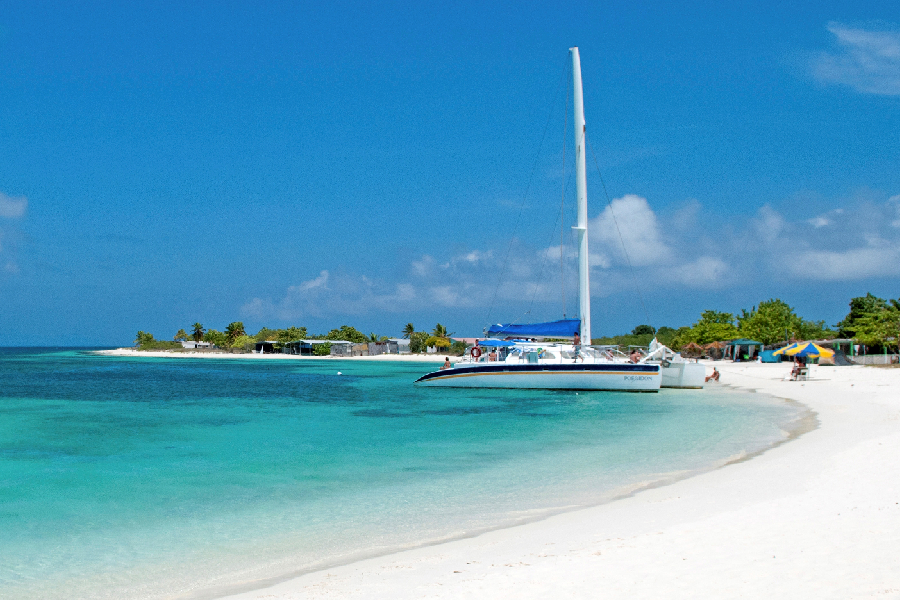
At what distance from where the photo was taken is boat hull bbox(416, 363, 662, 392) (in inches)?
1182

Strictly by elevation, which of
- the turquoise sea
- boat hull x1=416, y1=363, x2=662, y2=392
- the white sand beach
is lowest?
the turquoise sea

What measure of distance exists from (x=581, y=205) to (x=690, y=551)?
25.3 meters

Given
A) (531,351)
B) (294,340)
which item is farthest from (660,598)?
(294,340)

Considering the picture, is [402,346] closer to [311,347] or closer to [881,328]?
[311,347]

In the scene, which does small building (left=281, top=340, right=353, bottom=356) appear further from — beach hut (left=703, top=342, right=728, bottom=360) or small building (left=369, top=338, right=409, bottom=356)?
beach hut (left=703, top=342, right=728, bottom=360)

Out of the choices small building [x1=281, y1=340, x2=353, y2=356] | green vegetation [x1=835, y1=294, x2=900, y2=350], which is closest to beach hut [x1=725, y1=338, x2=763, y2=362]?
green vegetation [x1=835, y1=294, x2=900, y2=350]

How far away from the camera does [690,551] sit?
708 centimetres

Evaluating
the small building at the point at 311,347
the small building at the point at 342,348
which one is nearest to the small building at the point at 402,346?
the small building at the point at 342,348

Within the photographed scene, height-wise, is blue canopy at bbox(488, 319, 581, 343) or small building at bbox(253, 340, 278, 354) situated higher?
blue canopy at bbox(488, 319, 581, 343)

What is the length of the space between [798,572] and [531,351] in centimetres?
2688

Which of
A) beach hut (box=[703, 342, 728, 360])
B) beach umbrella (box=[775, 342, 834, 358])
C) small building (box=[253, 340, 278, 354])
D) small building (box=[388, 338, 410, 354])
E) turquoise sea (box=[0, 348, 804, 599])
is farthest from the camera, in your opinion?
small building (box=[253, 340, 278, 354])

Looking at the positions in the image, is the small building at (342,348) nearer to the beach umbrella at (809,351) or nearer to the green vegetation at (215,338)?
the green vegetation at (215,338)

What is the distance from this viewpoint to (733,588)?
5.82 metres

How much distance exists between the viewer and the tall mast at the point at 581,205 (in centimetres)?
3066
